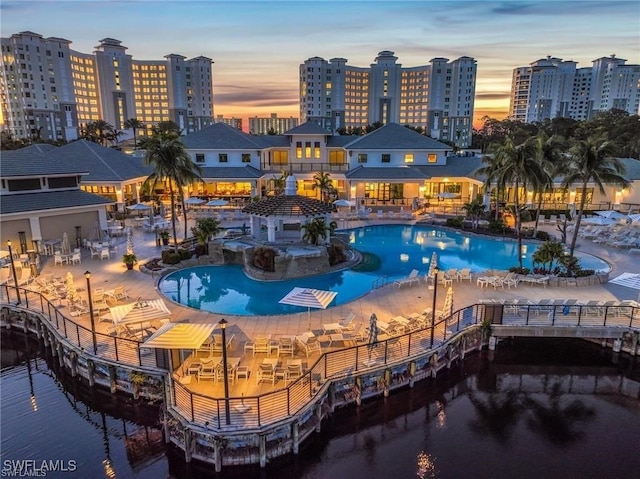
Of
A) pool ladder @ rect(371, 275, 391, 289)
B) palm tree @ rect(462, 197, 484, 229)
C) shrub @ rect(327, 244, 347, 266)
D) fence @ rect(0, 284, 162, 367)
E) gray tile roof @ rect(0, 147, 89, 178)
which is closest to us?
fence @ rect(0, 284, 162, 367)

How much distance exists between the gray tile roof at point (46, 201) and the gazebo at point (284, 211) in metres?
10.9

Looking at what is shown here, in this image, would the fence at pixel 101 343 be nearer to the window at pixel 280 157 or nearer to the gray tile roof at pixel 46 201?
the gray tile roof at pixel 46 201

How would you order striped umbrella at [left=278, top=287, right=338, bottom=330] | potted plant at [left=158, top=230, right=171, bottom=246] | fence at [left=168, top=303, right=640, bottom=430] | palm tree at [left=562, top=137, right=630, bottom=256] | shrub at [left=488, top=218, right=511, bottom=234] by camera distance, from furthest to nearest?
shrub at [left=488, top=218, right=511, bottom=234] → potted plant at [left=158, top=230, right=171, bottom=246] → palm tree at [left=562, top=137, right=630, bottom=256] → striped umbrella at [left=278, top=287, right=338, bottom=330] → fence at [left=168, top=303, right=640, bottom=430]

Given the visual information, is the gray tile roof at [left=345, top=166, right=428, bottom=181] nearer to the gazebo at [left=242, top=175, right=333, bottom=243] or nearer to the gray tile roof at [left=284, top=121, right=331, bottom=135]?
the gray tile roof at [left=284, top=121, right=331, bottom=135]

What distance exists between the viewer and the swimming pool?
20.4 metres

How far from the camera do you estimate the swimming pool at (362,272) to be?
2044 cm

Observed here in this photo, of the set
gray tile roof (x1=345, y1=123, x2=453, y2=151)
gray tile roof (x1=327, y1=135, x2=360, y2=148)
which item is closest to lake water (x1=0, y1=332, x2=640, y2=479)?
gray tile roof (x1=345, y1=123, x2=453, y2=151)

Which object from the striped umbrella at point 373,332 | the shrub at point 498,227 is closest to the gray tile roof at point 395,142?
the shrub at point 498,227

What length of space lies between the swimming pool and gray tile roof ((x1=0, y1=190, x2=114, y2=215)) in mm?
9754

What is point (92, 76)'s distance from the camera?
143750 millimetres

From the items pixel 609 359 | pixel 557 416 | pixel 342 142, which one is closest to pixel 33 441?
pixel 557 416

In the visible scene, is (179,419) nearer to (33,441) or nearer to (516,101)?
(33,441)

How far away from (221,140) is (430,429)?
41173mm

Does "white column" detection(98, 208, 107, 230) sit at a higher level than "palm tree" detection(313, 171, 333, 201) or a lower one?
lower
